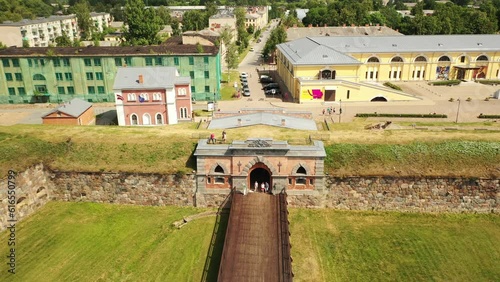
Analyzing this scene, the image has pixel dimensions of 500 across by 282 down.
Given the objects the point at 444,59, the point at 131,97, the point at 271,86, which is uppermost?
the point at 444,59

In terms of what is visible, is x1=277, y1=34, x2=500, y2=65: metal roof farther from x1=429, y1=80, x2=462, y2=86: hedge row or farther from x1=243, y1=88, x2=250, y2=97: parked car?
x1=243, y1=88, x2=250, y2=97: parked car

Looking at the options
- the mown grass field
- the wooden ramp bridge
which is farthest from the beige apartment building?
the wooden ramp bridge

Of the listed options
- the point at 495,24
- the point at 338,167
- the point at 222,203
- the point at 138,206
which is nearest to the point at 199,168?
the point at 222,203

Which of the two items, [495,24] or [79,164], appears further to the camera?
[495,24]

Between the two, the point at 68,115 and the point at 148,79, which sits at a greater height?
the point at 148,79

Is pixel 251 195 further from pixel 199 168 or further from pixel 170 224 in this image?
pixel 170 224

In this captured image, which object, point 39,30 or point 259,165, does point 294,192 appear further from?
point 39,30

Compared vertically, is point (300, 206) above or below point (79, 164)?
below

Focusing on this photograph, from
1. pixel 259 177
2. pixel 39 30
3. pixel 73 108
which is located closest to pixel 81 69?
pixel 73 108
